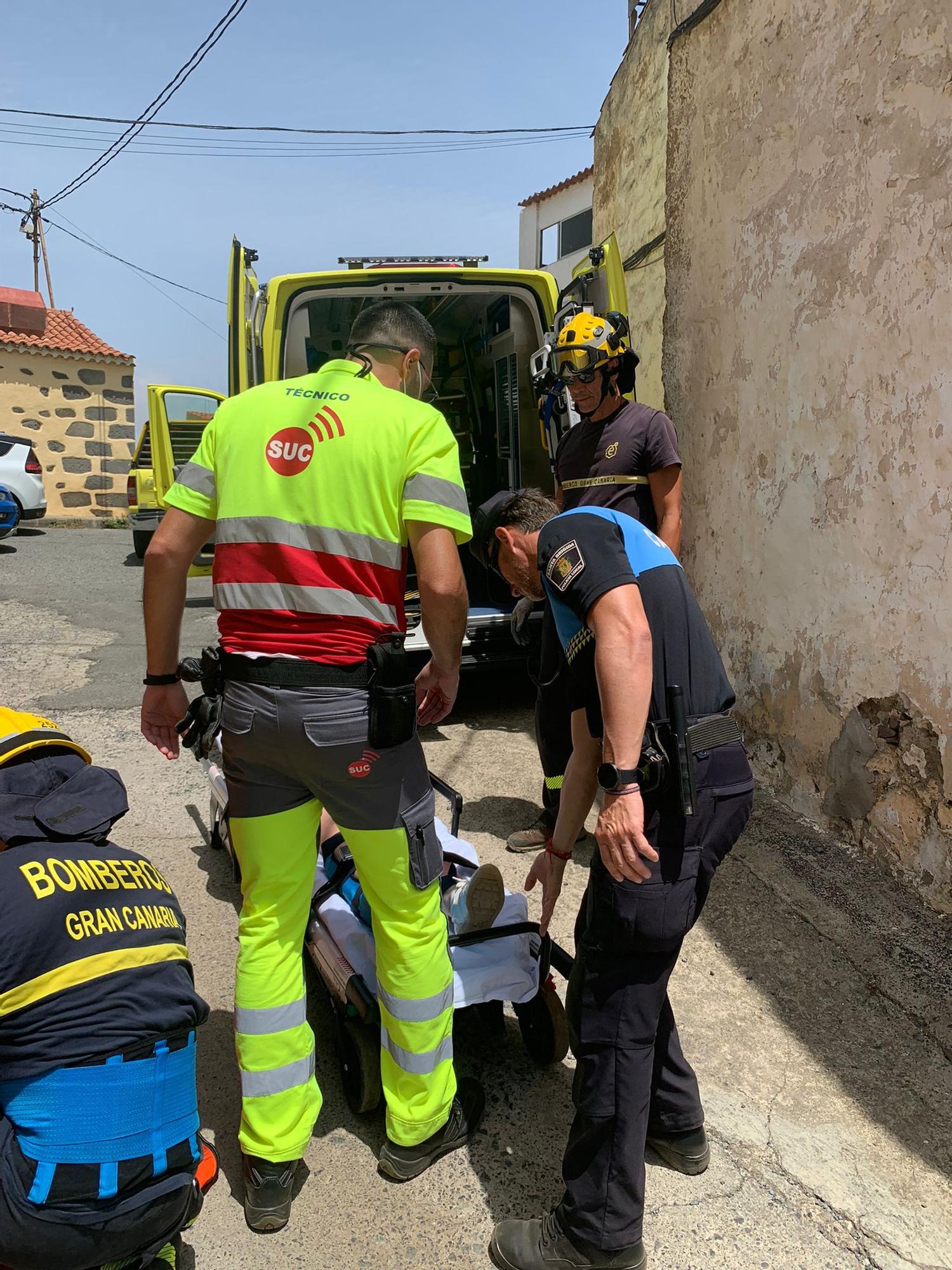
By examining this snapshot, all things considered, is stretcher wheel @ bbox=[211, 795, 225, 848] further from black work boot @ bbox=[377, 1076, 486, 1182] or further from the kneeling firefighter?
the kneeling firefighter

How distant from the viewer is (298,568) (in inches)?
76.3

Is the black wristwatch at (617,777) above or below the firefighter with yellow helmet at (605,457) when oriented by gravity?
below

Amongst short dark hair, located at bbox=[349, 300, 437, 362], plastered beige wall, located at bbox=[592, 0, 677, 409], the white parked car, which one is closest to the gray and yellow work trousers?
short dark hair, located at bbox=[349, 300, 437, 362]

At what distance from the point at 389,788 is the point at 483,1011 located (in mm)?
1005

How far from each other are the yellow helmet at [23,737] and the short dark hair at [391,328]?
1161mm

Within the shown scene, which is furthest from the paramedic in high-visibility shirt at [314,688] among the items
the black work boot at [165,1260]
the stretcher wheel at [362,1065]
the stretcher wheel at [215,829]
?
the stretcher wheel at [215,829]

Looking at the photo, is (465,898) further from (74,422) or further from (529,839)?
(74,422)

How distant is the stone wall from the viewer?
16.3 meters

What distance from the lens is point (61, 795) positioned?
1.65 m

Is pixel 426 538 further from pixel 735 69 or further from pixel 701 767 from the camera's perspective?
pixel 735 69

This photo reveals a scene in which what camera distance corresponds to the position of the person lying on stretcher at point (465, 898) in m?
2.36

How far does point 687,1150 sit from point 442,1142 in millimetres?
587

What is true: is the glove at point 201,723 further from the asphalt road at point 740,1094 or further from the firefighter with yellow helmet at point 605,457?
the firefighter with yellow helmet at point 605,457

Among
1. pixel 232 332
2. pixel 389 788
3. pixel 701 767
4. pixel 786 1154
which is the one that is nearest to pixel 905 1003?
pixel 786 1154
